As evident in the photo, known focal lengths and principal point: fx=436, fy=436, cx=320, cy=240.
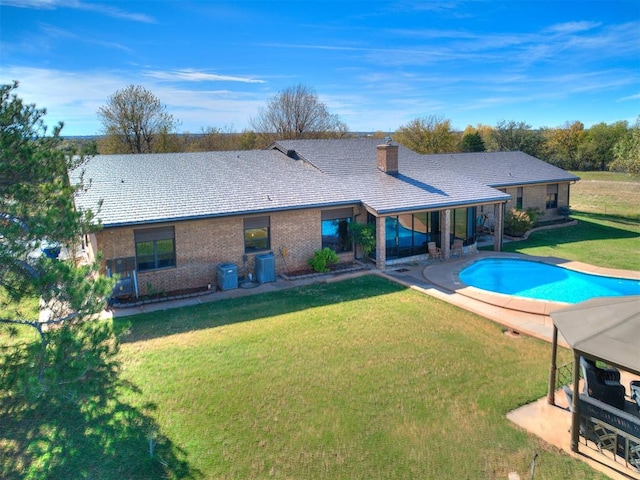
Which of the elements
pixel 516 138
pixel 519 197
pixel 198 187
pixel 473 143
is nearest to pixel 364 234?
pixel 198 187

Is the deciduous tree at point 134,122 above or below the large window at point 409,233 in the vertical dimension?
above

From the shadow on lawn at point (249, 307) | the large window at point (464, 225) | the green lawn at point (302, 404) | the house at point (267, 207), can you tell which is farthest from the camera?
the large window at point (464, 225)

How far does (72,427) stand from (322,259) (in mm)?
11301

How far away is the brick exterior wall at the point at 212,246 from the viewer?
1484cm

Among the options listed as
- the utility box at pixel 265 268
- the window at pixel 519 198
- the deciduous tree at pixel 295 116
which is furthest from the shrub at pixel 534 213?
the deciduous tree at pixel 295 116

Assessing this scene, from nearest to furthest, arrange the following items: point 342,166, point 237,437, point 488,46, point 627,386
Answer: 1. point 237,437
2. point 627,386
3. point 342,166
4. point 488,46

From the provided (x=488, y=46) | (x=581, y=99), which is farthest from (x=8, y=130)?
(x=581, y=99)

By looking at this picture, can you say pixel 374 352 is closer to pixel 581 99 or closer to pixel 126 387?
pixel 126 387

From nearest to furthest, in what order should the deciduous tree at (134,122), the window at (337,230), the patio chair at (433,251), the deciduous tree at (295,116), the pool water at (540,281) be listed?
the pool water at (540,281) < the window at (337,230) < the patio chair at (433,251) < the deciduous tree at (134,122) < the deciduous tree at (295,116)

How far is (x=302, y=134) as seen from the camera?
50.9 meters

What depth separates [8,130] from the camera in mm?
6664

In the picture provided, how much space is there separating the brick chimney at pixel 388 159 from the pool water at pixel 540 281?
6765mm

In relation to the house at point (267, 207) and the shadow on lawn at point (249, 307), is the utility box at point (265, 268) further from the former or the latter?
the shadow on lawn at point (249, 307)

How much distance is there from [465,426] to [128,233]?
12.0 meters
